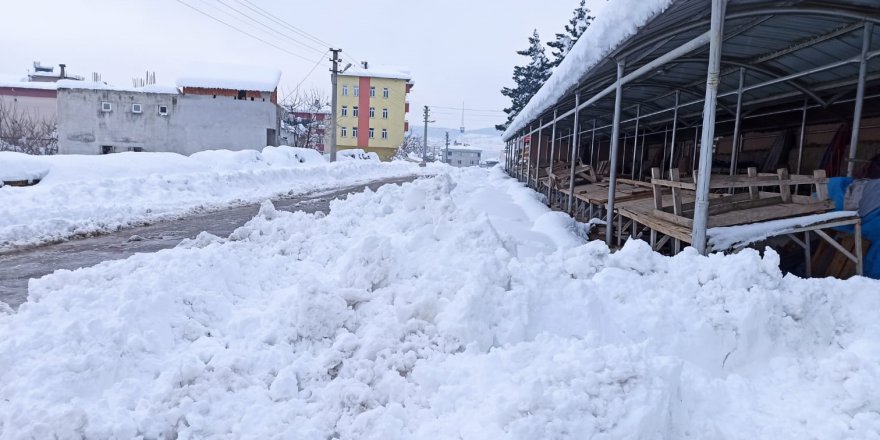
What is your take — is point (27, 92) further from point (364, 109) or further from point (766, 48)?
point (766, 48)

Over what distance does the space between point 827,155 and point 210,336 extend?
40.3 ft

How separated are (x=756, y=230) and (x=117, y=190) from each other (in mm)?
13253

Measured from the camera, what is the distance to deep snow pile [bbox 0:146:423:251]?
916 centimetres

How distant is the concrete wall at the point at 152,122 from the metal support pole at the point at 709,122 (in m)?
36.0

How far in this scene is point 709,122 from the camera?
14.6 feet

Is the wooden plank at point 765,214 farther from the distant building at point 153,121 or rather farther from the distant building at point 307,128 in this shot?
the distant building at point 307,128

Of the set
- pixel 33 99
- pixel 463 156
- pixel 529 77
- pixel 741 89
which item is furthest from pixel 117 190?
pixel 463 156

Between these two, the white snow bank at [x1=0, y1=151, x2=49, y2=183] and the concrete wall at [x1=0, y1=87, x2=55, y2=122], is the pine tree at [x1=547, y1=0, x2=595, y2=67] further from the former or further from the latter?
the concrete wall at [x1=0, y1=87, x2=55, y2=122]

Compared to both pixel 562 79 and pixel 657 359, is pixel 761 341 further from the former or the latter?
pixel 562 79

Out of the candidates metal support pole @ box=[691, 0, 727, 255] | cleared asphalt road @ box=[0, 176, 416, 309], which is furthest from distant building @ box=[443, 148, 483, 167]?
metal support pole @ box=[691, 0, 727, 255]

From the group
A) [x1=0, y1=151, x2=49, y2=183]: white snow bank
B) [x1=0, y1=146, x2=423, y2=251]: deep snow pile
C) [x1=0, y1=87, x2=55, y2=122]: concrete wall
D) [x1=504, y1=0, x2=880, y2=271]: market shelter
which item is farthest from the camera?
[x1=0, y1=87, x2=55, y2=122]: concrete wall

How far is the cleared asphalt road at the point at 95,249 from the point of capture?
596 centimetres

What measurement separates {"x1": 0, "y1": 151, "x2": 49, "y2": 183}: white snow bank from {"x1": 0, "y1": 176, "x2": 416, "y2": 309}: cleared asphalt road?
5552 millimetres

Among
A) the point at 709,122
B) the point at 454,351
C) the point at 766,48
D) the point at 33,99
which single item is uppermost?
the point at 33,99
